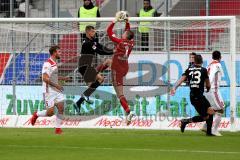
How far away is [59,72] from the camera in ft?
81.5

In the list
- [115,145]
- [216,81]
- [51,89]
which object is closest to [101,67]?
[51,89]

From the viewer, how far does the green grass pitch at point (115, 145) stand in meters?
15.4

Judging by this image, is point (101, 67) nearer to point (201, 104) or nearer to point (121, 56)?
point (121, 56)

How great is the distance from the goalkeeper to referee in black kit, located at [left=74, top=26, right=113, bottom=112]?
1.23 feet

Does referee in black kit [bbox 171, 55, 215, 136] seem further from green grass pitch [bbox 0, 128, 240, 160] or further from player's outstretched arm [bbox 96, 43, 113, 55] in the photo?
player's outstretched arm [bbox 96, 43, 113, 55]

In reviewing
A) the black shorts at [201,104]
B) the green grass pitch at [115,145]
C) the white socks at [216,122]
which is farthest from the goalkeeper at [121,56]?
the white socks at [216,122]

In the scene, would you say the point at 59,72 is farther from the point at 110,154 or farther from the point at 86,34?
the point at 110,154

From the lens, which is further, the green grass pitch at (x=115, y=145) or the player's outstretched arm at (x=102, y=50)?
the player's outstretched arm at (x=102, y=50)

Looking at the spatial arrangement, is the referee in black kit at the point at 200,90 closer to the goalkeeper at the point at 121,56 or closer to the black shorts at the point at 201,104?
the black shorts at the point at 201,104

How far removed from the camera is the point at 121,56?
23.2m

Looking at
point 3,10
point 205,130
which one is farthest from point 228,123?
point 3,10

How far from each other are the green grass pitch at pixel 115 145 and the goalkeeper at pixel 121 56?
87cm

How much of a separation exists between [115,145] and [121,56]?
5.76 m

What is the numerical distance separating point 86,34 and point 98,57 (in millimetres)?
1362
